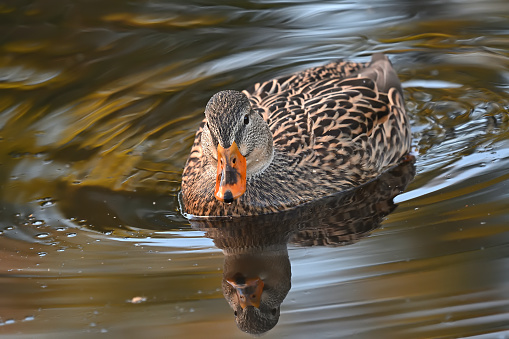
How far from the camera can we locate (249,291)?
19.1 ft

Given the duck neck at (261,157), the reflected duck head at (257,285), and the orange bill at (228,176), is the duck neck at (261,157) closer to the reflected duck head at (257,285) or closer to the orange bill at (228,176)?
the orange bill at (228,176)

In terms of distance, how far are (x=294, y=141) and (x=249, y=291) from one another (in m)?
2.10

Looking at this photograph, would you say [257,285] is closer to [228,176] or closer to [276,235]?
[276,235]

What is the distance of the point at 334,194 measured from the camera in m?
7.48

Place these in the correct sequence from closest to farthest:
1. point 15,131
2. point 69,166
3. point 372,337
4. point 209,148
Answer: point 372,337, point 209,148, point 69,166, point 15,131

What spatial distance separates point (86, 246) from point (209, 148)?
4.12 ft

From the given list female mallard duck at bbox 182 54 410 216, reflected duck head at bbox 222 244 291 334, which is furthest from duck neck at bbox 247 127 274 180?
reflected duck head at bbox 222 244 291 334

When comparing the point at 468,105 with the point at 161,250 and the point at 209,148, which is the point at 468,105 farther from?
the point at 161,250

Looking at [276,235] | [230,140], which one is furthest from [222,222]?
[230,140]

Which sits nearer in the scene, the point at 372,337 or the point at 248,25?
the point at 372,337

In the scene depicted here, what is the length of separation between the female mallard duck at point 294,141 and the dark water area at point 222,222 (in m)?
0.21

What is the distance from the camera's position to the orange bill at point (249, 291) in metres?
5.65

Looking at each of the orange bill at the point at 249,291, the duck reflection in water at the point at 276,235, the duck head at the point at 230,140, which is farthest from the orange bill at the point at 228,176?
the orange bill at the point at 249,291

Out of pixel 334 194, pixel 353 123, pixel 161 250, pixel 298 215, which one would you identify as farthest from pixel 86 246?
pixel 353 123
